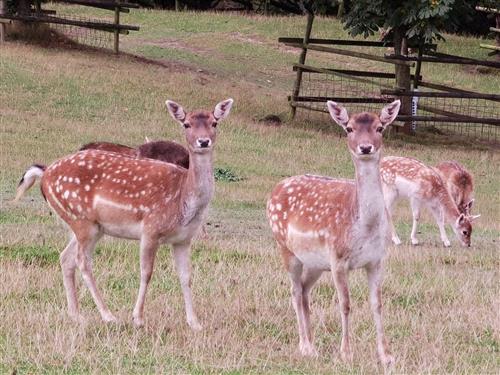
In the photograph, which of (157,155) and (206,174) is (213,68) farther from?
(206,174)

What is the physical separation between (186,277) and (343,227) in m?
1.60

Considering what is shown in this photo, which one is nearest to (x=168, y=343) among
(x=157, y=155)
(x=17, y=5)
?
(x=157, y=155)

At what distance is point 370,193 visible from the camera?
755cm

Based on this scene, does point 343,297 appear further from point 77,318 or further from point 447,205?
point 447,205

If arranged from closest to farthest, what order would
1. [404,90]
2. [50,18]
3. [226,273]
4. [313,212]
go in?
1. [313,212]
2. [226,273]
3. [404,90]
4. [50,18]

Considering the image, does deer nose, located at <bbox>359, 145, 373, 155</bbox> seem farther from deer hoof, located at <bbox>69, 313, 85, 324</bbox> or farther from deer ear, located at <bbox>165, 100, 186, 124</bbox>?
deer hoof, located at <bbox>69, 313, 85, 324</bbox>

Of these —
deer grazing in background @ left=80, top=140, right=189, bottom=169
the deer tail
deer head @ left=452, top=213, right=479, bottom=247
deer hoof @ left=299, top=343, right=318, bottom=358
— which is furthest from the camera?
deer head @ left=452, top=213, right=479, bottom=247

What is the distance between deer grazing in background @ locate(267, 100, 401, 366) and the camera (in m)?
7.55

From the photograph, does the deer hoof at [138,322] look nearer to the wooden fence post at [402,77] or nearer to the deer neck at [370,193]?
the deer neck at [370,193]

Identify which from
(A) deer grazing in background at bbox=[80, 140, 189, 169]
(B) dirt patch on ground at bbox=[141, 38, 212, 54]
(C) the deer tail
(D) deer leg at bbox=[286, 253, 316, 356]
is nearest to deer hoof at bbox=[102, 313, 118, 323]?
(D) deer leg at bbox=[286, 253, 316, 356]

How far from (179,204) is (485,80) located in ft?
95.0

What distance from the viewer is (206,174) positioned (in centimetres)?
848

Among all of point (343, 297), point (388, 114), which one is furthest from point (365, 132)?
point (343, 297)

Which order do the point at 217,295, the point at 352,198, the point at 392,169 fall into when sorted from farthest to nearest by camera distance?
the point at 392,169
the point at 217,295
the point at 352,198
